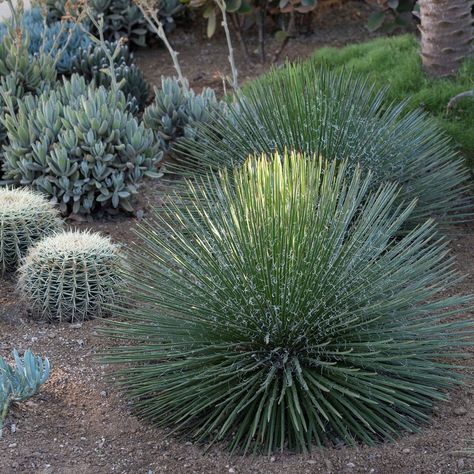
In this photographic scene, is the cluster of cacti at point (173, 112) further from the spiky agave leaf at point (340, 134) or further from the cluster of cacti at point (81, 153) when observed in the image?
the spiky agave leaf at point (340, 134)

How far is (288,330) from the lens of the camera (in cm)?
354

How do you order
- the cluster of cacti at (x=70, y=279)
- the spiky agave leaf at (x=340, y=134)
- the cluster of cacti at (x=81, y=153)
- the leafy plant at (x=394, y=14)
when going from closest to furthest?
the cluster of cacti at (x=70, y=279), the spiky agave leaf at (x=340, y=134), the cluster of cacti at (x=81, y=153), the leafy plant at (x=394, y=14)

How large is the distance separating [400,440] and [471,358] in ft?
2.38

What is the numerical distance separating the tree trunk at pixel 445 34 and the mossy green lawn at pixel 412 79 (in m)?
0.09

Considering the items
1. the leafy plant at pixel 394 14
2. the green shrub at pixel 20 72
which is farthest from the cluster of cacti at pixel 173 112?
the leafy plant at pixel 394 14

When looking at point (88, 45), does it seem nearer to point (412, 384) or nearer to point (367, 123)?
point (367, 123)

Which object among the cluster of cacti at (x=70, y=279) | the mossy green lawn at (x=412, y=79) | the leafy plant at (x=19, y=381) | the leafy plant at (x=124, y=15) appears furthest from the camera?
the leafy plant at (x=124, y=15)

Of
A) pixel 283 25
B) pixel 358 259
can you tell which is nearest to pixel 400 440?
pixel 358 259

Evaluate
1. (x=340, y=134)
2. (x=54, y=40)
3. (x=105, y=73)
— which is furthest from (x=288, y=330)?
(x=54, y=40)

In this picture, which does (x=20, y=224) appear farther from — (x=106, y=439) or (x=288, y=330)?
(x=288, y=330)

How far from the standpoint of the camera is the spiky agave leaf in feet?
15.9

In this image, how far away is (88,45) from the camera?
25.0 feet

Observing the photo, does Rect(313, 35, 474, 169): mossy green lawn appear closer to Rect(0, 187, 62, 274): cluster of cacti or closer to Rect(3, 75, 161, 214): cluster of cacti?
Rect(3, 75, 161, 214): cluster of cacti

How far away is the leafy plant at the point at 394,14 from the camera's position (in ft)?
26.0
